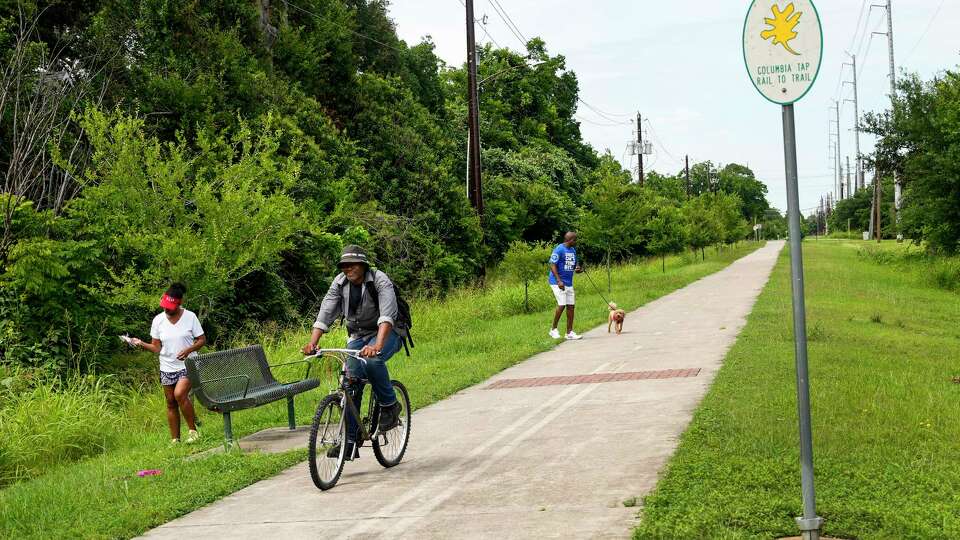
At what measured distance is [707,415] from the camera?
9023 millimetres

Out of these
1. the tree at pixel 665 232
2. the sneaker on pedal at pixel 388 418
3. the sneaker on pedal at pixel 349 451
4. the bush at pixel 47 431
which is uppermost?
the tree at pixel 665 232

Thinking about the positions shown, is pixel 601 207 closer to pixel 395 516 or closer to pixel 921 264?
pixel 921 264

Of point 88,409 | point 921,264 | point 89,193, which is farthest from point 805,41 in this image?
point 921,264

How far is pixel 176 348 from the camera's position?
9.96 m

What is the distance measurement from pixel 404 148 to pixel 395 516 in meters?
30.8

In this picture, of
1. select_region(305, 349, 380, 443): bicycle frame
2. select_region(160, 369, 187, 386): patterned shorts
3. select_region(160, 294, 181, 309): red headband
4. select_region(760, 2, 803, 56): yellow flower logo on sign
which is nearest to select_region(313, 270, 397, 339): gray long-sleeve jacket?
select_region(305, 349, 380, 443): bicycle frame

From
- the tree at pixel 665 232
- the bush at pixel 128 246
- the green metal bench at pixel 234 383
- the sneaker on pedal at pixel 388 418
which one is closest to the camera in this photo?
the sneaker on pedal at pixel 388 418

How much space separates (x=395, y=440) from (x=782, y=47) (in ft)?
15.5

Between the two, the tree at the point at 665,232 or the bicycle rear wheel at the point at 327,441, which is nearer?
the bicycle rear wheel at the point at 327,441

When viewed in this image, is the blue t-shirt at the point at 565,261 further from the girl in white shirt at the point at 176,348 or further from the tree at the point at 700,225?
the tree at the point at 700,225

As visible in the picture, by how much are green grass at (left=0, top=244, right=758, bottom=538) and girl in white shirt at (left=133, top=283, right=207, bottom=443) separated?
33cm

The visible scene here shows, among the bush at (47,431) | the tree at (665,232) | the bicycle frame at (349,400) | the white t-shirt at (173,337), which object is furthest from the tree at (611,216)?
the bicycle frame at (349,400)

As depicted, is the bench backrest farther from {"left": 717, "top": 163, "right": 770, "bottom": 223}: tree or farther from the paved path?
{"left": 717, "top": 163, "right": 770, "bottom": 223}: tree

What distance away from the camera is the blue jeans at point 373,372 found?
7.79 meters
